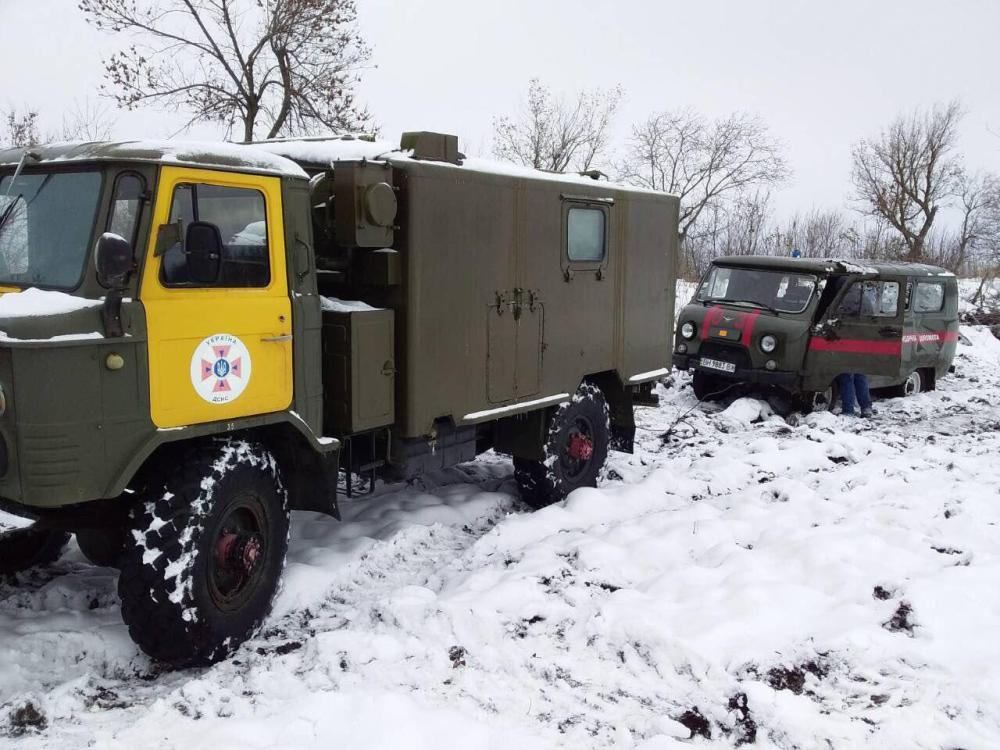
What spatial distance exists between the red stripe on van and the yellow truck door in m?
7.88

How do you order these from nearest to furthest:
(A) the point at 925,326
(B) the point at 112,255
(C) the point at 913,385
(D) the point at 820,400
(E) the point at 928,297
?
(B) the point at 112,255, (D) the point at 820,400, (A) the point at 925,326, (E) the point at 928,297, (C) the point at 913,385

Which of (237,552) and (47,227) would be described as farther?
(237,552)

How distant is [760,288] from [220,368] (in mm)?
8765

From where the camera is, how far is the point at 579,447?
7098 millimetres

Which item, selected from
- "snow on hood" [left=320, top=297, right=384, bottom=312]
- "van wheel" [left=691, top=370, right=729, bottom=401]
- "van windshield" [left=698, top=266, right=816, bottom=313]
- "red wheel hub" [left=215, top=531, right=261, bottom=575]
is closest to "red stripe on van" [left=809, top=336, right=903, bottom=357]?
"van windshield" [left=698, top=266, right=816, bottom=313]

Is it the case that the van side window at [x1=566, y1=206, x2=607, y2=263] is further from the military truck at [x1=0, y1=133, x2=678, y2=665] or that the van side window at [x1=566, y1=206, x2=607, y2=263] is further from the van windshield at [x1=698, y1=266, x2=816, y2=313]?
the van windshield at [x1=698, y1=266, x2=816, y2=313]

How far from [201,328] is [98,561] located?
161 cm

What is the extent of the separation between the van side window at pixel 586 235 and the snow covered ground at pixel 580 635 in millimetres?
1829

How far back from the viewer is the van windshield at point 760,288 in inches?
437

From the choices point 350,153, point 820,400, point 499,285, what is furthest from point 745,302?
point 350,153

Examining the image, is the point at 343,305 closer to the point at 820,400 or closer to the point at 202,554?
the point at 202,554

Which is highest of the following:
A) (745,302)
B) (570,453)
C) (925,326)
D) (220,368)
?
(220,368)

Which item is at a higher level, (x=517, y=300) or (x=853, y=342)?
(x=517, y=300)

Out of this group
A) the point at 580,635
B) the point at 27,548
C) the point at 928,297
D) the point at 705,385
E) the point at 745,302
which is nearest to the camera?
the point at 580,635
